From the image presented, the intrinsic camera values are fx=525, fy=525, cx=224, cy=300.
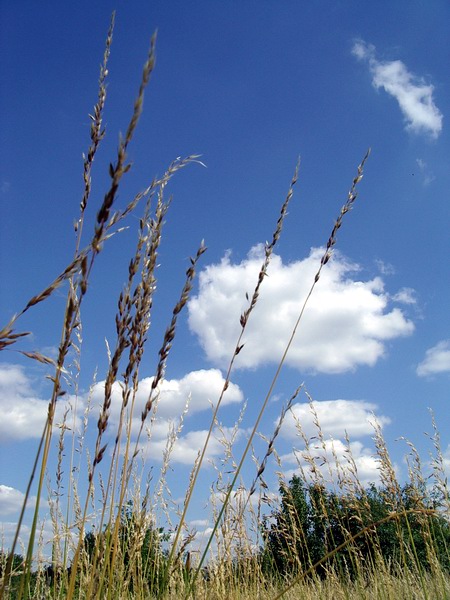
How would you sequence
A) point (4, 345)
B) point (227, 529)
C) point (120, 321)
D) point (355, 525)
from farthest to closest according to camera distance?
point (355, 525)
point (227, 529)
point (120, 321)
point (4, 345)

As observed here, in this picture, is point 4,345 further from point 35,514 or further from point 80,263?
point 35,514

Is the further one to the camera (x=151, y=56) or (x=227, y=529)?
(x=227, y=529)

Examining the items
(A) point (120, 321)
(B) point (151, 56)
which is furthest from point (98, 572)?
(B) point (151, 56)

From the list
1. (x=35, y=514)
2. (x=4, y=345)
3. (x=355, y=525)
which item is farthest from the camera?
(x=355, y=525)

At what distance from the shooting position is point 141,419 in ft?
5.43

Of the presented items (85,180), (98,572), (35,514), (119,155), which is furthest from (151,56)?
(98,572)

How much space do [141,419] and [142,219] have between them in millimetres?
630

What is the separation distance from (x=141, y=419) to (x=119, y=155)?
0.83 meters

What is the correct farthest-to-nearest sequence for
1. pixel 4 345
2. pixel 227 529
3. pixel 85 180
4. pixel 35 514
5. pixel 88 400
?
pixel 88 400, pixel 227 529, pixel 85 180, pixel 35 514, pixel 4 345

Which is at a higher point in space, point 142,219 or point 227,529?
point 142,219

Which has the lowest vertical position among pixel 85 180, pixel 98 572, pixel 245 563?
pixel 98 572

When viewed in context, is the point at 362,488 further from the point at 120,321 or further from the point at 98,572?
the point at 120,321

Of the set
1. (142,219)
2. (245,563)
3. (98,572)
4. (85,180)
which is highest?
(85,180)

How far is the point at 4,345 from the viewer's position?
1184 mm
